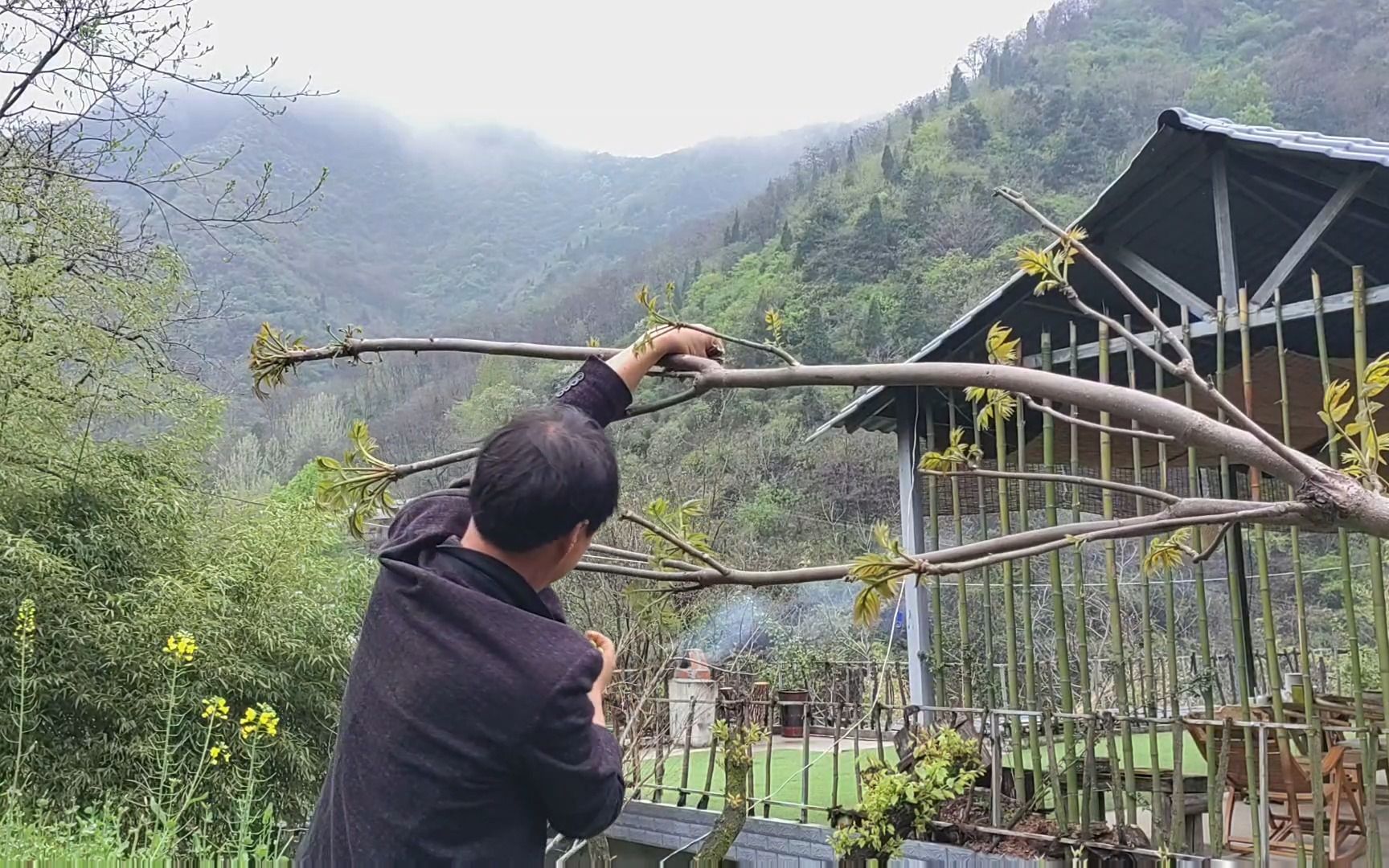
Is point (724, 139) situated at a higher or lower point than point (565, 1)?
lower

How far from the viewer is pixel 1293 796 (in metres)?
3.84

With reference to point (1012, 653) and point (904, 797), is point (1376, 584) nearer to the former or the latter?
point (1012, 653)

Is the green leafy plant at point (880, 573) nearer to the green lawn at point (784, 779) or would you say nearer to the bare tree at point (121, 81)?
the green lawn at point (784, 779)

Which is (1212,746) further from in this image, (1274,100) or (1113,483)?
(1274,100)

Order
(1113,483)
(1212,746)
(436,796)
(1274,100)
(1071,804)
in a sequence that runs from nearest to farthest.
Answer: (436,796) → (1113,483) → (1212,746) → (1071,804) → (1274,100)

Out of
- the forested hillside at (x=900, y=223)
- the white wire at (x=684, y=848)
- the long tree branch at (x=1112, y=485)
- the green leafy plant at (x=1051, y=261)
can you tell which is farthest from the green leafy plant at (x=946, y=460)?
the forested hillside at (x=900, y=223)

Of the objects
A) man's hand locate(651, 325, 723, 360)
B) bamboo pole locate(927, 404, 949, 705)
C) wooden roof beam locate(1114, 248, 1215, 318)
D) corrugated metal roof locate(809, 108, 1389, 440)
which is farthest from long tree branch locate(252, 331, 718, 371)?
bamboo pole locate(927, 404, 949, 705)

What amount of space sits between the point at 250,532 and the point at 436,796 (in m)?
5.68

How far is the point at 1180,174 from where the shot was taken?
4.38m

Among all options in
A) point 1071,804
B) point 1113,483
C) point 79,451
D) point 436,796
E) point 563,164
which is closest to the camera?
point 436,796

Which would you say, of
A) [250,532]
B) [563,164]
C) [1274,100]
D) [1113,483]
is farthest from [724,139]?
[1113,483]

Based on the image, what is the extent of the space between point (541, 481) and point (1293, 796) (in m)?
3.86

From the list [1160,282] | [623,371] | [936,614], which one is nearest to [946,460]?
[623,371]

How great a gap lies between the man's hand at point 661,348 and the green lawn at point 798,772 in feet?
13.6
